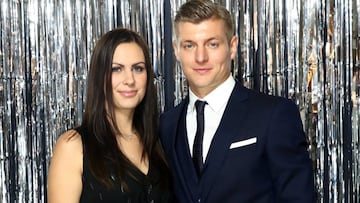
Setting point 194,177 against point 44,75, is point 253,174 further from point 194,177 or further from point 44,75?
A: point 44,75

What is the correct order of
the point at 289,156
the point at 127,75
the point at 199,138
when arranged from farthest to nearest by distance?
1. the point at 127,75
2. the point at 199,138
3. the point at 289,156

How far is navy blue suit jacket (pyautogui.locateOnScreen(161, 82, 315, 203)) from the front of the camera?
1.52m

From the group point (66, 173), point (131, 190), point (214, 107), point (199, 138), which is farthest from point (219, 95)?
point (66, 173)

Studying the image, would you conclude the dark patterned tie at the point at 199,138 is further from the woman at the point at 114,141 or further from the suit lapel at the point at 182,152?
the woman at the point at 114,141

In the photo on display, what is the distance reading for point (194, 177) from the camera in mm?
1588

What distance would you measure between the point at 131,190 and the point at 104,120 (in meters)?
0.23

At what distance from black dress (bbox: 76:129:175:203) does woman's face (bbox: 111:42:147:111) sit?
0.21 meters

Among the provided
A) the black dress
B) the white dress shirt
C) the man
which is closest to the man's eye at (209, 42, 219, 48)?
the man

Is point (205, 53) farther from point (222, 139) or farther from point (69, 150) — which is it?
point (69, 150)

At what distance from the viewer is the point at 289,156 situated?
152 cm

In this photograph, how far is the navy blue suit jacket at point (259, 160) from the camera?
1.52 m

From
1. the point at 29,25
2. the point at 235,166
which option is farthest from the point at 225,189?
the point at 29,25

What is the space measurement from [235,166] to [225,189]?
7cm

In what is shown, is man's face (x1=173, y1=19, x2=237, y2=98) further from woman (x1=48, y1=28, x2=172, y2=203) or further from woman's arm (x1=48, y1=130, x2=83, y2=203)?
woman's arm (x1=48, y1=130, x2=83, y2=203)
